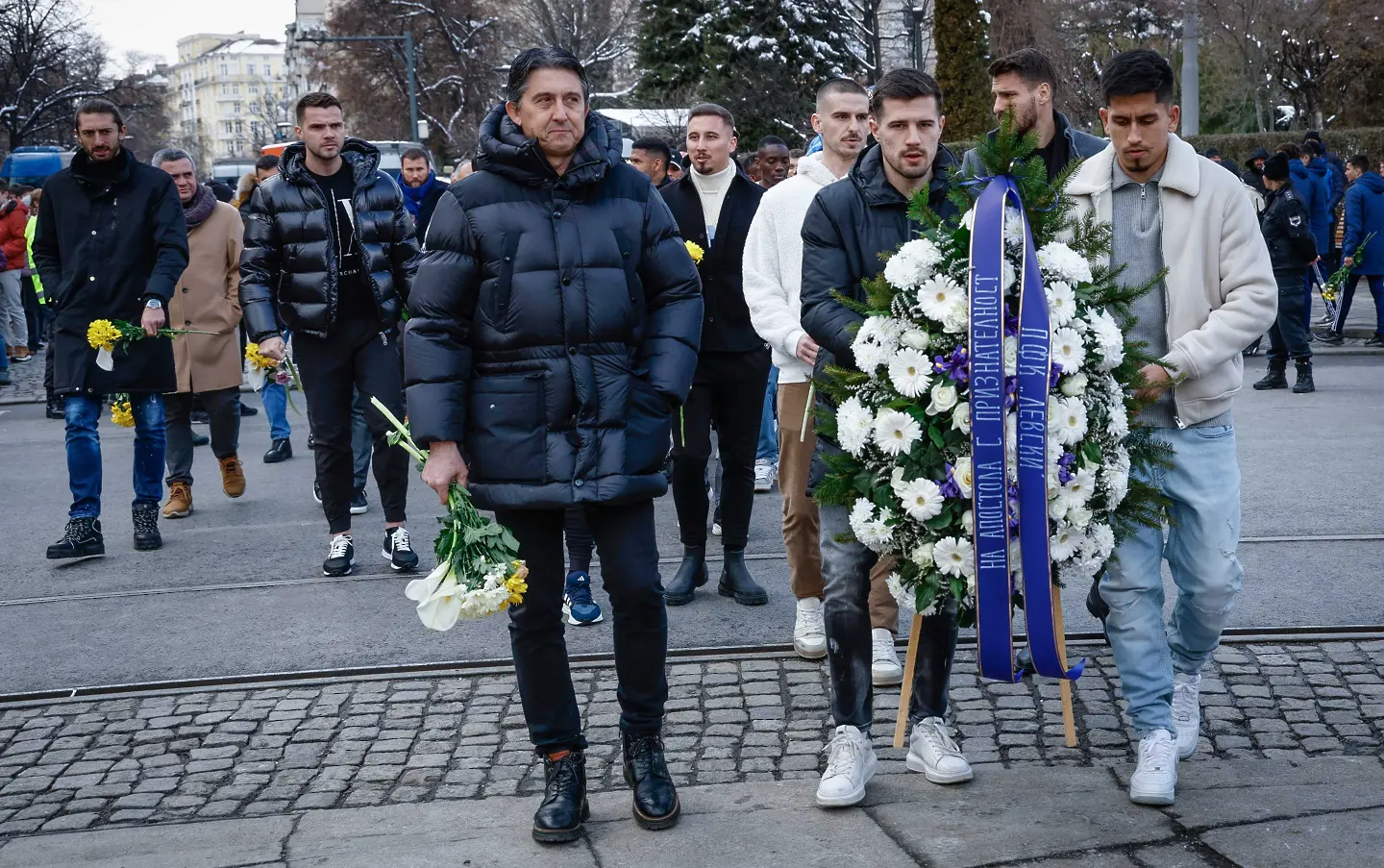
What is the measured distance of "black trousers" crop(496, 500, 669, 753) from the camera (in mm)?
4168

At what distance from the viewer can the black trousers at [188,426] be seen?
9.17m

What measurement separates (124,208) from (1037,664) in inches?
222

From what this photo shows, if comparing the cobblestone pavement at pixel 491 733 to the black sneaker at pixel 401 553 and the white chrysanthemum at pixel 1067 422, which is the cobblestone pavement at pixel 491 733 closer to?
the white chrysanthemum at pixel 1067 422

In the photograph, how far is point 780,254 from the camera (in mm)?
5926

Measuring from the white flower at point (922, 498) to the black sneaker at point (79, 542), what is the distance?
5.41 meters

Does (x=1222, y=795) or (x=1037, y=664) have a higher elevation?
(x=1037, y=664)

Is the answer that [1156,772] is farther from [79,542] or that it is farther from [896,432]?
[79,542]

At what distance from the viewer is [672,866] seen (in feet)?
12.7

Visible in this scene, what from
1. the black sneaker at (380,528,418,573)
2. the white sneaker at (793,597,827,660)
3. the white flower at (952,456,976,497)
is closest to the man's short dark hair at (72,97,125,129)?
the black sneaker at (380,528,418,573)

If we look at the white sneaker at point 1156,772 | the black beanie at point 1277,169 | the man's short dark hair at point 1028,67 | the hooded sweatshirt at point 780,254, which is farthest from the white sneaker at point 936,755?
the black beanie at point 1277,169

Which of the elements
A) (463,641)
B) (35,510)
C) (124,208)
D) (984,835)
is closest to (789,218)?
(463,641)

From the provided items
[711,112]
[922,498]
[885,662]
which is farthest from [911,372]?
[711,112]

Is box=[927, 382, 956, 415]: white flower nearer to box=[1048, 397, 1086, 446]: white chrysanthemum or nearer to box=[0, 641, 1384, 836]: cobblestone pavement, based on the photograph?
box=[1048, 397, 1086, 446]: white chrysanthemum

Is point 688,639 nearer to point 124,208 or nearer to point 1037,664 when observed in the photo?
point 1037,664
